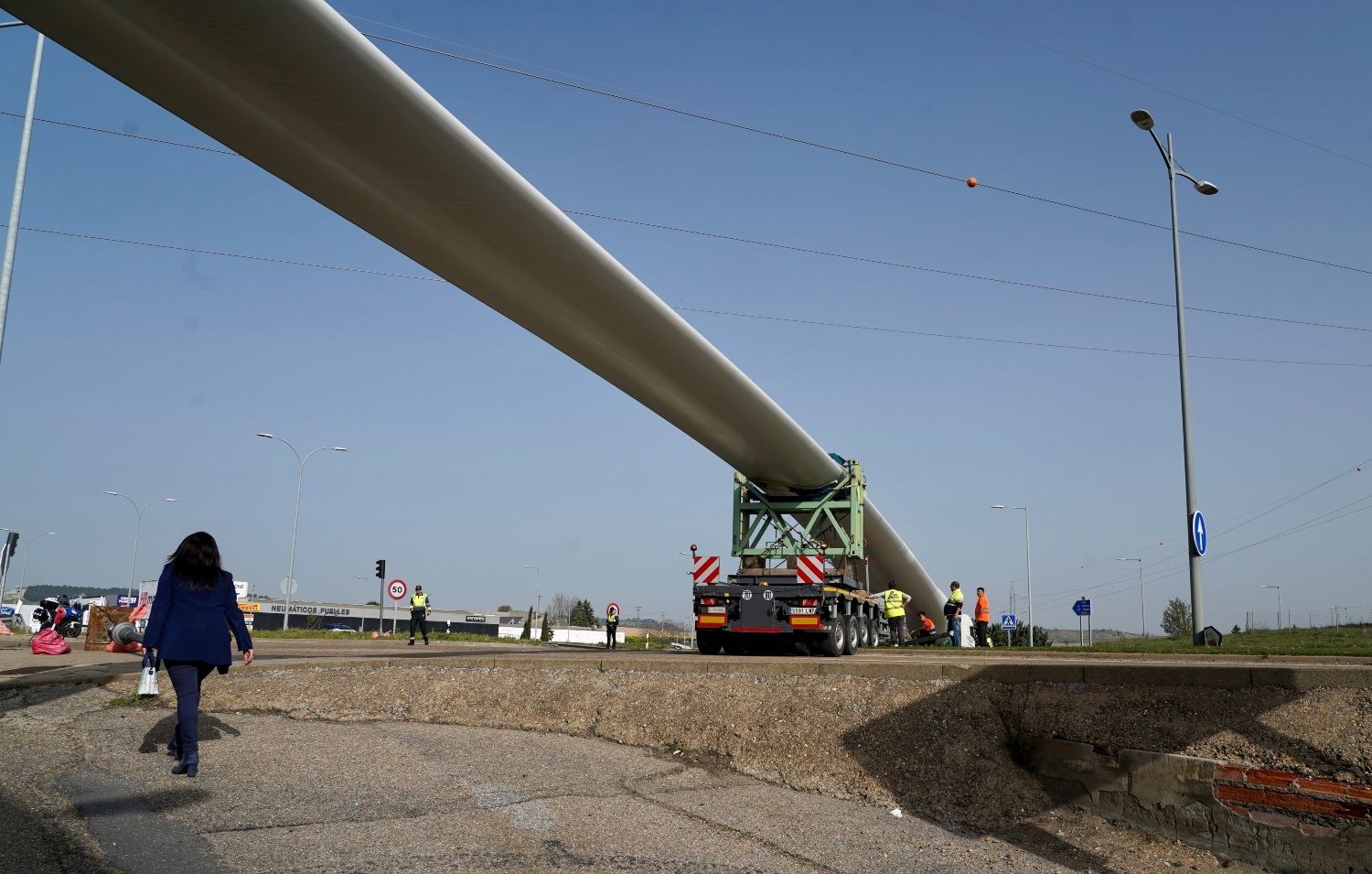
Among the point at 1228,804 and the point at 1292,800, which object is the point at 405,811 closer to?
the point at 1228,804

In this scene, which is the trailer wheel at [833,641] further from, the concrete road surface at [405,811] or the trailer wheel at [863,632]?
the concrete road surface at [405,811]

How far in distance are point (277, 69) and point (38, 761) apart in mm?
5503

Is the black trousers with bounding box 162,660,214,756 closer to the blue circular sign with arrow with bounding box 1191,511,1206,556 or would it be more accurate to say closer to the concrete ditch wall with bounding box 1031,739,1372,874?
the concrete ditch wall with bounding box 1031,739,1372,874

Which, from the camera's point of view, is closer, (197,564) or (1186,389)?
(197,564)

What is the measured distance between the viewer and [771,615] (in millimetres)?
15281

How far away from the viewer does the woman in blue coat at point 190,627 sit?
21.8 feet

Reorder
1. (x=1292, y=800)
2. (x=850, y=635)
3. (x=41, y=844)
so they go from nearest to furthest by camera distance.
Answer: (x=41, y=844) < (x=1292, y=800) < (x=850, y=635)

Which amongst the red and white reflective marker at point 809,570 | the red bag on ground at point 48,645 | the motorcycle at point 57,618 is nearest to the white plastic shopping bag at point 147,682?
the red bag on ground at point 48,645

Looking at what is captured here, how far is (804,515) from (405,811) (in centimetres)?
1386

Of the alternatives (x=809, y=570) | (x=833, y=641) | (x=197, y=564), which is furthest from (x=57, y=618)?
(x=197, y=564)

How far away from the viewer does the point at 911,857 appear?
6.04m

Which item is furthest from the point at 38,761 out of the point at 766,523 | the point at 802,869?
the point at 766,523

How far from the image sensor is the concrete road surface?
5184mm

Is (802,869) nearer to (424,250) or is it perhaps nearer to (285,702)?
(285,702)
